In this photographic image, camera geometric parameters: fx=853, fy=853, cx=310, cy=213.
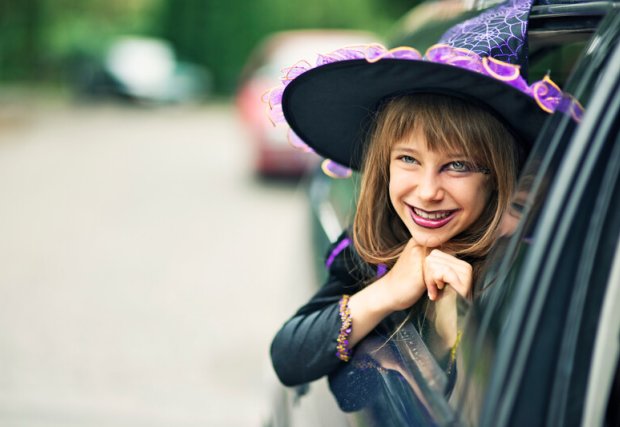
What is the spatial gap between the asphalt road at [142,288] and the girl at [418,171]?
2.73 ft

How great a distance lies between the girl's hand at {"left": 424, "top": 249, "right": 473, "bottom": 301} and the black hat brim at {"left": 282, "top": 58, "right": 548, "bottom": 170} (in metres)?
0.27

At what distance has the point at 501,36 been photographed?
153 centimetres

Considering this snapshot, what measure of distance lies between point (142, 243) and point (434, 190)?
5382 millimetres

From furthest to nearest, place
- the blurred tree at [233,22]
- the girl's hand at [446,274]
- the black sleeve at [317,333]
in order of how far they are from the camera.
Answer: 1. the blurred tree at [233,22]
2. the black sleeve at [317,333]
3. the girl's hand at [446,274]

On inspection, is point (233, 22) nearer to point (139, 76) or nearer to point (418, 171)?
point (139, 76)

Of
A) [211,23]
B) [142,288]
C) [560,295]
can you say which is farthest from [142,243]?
[211,23]

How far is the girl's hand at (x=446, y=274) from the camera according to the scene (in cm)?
140

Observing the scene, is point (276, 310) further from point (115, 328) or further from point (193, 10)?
point (193, 10)

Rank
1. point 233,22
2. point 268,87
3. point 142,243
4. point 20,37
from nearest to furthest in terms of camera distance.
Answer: point 142,243 < point 268,87 < point 20,37 < point 233,22

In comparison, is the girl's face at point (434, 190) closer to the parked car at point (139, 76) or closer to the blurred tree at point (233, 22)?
the parked car at point (139, 76)

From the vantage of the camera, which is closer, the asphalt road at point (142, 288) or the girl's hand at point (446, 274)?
the girl's hand at point (446, 274)

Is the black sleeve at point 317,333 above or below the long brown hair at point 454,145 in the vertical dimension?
below

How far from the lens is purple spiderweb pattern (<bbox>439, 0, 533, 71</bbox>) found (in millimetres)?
1512

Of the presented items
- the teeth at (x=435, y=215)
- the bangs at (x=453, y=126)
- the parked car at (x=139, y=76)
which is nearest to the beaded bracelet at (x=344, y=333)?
the teeth at (x=435, y=215)
